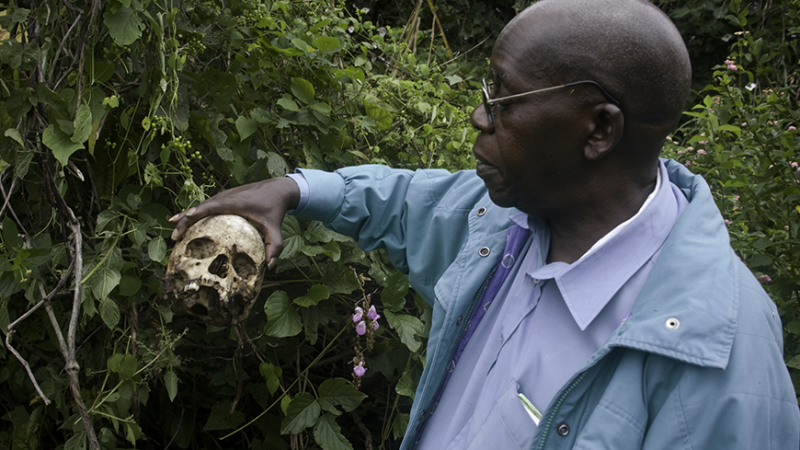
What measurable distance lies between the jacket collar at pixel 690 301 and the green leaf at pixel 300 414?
114 cm

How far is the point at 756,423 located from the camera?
1047mm

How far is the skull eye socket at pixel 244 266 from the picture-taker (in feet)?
4.69

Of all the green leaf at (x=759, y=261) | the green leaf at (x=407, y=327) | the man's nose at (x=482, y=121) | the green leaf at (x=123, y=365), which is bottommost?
the green leaf at (x=123, y=365)

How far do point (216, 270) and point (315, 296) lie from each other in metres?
0.59

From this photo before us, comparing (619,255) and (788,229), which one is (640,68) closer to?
(619,255)

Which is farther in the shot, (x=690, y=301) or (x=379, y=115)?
(x=379, y=115)

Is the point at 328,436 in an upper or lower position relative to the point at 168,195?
lower

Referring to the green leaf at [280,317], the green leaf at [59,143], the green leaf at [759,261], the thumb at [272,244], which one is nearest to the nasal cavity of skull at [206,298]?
the thumb at [272,244]

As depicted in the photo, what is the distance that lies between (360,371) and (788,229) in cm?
181

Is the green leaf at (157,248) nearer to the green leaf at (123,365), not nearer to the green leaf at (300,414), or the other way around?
the green leaf at (123,365)

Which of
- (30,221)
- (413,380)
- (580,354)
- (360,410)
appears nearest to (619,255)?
(580,354)

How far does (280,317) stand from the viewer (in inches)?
76.7

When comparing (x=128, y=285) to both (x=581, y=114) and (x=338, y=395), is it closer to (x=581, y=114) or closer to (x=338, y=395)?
(x=338, y=395)

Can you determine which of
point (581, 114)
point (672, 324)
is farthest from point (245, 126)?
point (672, 324)
